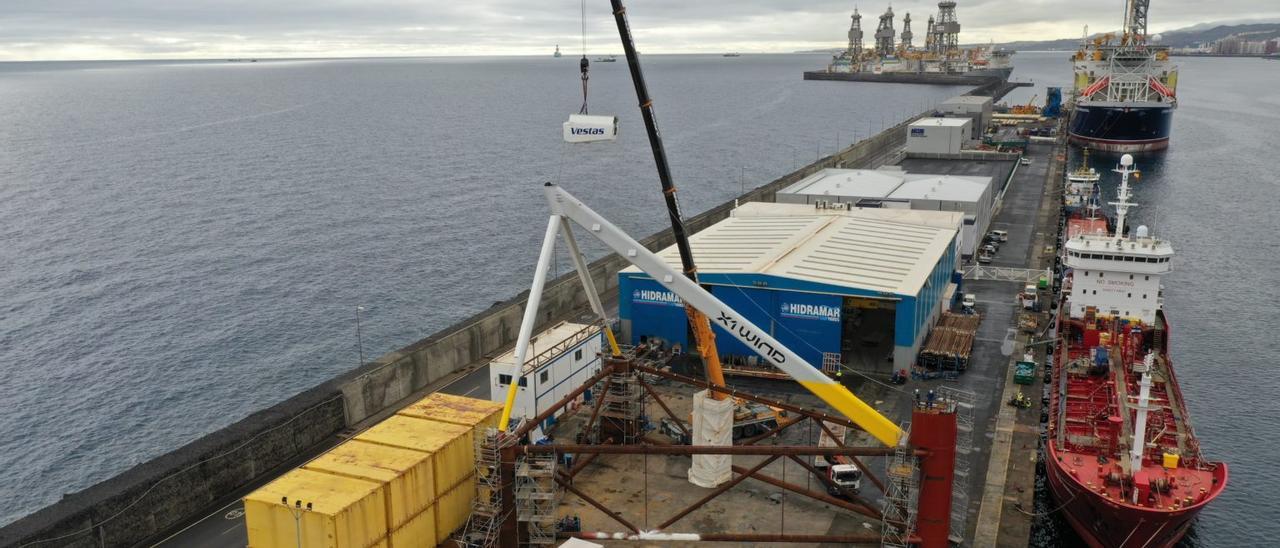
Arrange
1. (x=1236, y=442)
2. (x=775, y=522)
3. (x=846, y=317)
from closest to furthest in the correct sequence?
(x=775, y=522) < (x=1236, y=442) < (x=846, y=317)

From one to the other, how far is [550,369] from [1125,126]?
15433 cm

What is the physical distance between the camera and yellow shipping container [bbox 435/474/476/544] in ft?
97.2

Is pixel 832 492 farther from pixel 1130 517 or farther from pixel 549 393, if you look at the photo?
pixel 549 393

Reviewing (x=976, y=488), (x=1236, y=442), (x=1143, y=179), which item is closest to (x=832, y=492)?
(x=976, y=488)

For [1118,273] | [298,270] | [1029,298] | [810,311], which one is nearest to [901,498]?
[810,311]

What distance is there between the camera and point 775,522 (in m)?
32.2

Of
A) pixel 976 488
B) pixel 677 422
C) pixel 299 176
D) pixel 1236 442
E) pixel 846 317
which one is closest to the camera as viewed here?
pixel 976 488

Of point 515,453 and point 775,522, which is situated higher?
point 515,453

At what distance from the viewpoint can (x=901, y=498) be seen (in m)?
29.4

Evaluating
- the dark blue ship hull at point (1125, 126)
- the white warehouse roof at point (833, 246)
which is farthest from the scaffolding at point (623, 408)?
the dark blue ship hull at point (1125, 126)

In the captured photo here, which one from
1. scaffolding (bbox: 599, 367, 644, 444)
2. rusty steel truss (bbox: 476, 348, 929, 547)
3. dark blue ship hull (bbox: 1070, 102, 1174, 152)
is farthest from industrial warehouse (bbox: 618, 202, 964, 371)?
dark blue ship hull (bbox: 1070, 102, 1174, 152)

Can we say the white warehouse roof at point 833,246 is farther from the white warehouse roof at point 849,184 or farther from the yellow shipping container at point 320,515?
the yellow shipping container at point 320,515

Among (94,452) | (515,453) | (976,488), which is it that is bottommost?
(94,452)

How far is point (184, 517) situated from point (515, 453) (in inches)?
536
